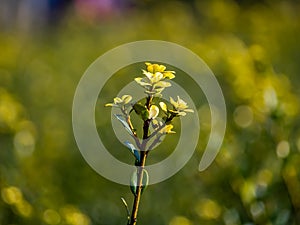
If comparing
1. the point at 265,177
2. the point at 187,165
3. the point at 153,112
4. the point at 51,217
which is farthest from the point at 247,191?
the point at 153,112

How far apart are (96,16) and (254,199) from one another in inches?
150

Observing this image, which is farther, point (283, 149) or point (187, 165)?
point (187, 165)

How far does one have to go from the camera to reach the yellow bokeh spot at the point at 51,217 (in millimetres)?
1231

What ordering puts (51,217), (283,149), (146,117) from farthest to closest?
(283,149)
(51,217)
(146,117)

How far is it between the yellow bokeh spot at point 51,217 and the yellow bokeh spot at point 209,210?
0.27 meters

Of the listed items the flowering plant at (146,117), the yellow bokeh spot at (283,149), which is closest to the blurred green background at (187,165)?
the yellow bokeh spot at (283,149)

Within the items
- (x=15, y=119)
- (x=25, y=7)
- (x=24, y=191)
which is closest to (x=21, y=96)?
(x=15, y=119)

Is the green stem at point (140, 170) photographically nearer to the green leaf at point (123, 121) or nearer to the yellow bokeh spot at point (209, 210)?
the green leaf at point (123, 121)

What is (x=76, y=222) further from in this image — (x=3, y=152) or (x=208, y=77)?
(x=208, y=77)

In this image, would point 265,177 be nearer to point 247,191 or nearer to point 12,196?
point 247,191

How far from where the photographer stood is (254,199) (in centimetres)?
127

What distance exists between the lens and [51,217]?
1.24 m

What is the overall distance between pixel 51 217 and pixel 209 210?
0.29 m

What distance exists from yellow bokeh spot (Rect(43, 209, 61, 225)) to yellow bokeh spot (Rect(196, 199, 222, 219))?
10.5 inches
